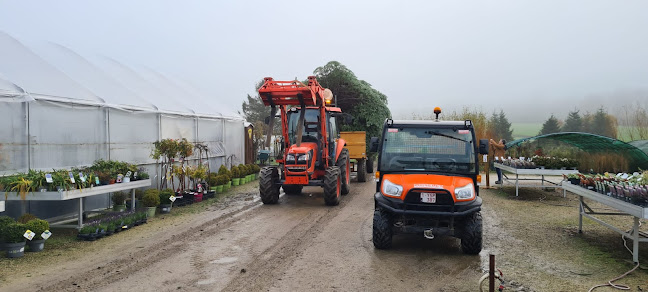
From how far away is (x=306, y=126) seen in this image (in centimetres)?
1102

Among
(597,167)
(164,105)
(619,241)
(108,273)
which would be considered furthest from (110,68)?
(597,167)

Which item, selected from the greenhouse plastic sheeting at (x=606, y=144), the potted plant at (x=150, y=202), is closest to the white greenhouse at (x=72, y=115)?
the potted plant at (x=150, y=202)

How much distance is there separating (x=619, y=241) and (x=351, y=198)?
235 inches

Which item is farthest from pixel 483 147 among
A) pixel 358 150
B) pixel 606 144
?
pixel 358 150

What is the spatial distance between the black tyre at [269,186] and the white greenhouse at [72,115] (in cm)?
337

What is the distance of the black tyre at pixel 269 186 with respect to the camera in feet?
33.0

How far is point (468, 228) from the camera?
19.0 feet

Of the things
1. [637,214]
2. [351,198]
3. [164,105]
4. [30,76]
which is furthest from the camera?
[164,105]

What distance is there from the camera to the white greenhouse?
7.65 metres

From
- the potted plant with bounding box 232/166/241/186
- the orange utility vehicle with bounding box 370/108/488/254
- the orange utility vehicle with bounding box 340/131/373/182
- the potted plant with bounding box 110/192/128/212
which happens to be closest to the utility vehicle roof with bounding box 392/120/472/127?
the orange utility vehicle with bounding box 370/108/488/254

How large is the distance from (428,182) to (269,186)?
16.5 feet

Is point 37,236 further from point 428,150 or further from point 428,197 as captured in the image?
point 428,150

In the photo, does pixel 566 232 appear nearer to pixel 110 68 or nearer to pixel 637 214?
pixel 637 214

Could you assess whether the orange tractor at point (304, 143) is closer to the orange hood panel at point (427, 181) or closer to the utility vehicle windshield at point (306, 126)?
the utility vehicle windshield at point (306, 126)
